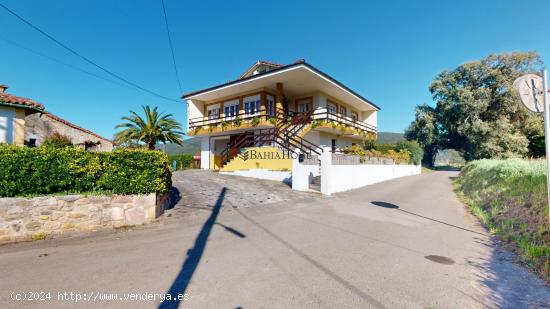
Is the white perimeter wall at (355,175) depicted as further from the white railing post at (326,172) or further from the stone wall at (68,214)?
the stone wall at (68,214)

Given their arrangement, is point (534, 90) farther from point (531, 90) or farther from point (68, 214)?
point (68, 214)

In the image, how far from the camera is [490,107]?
A: 110 feet

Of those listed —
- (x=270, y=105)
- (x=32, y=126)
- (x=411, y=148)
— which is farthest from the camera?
(x=411, y=148)

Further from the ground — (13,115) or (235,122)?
(235,122)

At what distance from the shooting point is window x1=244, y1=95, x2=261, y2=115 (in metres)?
21.7

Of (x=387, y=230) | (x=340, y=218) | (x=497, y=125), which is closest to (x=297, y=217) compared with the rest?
(x=340, y=218)

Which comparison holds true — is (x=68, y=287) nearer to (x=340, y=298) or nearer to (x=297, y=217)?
(x=340, y=298)

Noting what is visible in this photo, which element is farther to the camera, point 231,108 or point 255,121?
point 231,108

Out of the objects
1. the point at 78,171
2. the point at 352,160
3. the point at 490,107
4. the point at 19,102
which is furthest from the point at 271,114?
the point at 490,107

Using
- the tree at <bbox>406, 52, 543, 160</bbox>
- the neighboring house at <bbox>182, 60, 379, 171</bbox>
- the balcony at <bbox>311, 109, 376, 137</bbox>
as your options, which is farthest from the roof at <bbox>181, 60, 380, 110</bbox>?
the tree at <bbox>406, 52, 543, 160</bbox>

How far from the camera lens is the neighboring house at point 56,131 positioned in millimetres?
18953

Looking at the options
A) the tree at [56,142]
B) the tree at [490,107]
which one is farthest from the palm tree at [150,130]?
the tree at [490,107]

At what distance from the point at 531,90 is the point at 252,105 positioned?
18.7 metres

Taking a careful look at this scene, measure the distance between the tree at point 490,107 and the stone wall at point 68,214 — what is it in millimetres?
38456
